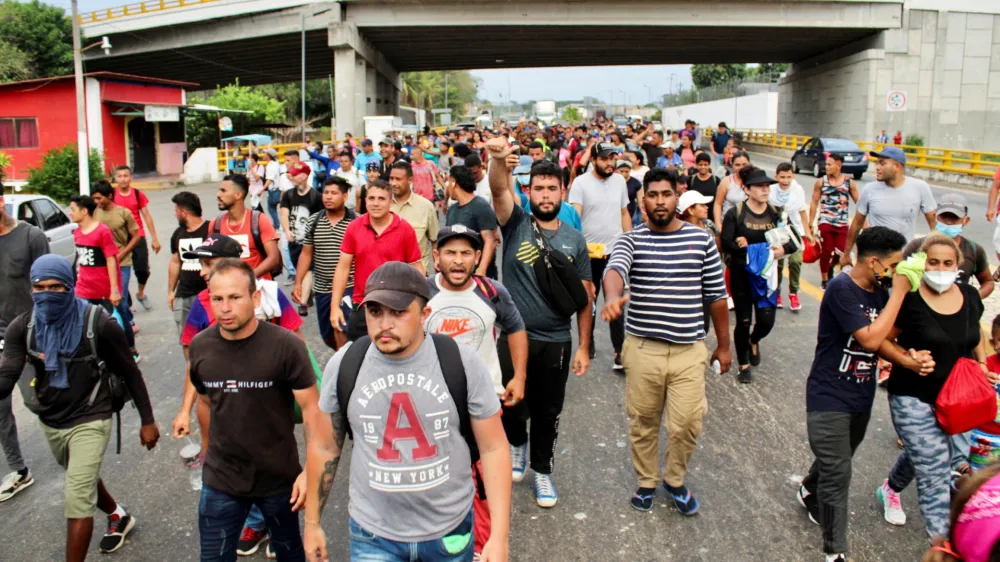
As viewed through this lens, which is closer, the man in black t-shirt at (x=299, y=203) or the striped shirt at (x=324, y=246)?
the striped shirt at (x=324, y=246)

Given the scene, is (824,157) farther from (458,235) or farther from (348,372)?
(348,372)

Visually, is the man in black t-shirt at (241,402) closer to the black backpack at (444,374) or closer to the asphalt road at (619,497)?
the black backpack at (444,374)

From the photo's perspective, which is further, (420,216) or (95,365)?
(420,216)

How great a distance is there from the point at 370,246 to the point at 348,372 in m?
3.10

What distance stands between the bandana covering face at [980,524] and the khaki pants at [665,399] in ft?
8.79

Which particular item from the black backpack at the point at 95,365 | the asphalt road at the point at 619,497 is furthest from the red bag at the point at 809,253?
the black backpack at the point at 95,365

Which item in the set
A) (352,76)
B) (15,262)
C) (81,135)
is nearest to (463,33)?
(352,76)

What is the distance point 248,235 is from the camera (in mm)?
6199

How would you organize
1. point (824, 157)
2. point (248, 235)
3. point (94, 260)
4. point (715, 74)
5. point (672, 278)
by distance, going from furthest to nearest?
1. point (715, 74)
2. point (824, 157)
3. point (94, 260)
4. point (248, 235)
5. point (672, 278)

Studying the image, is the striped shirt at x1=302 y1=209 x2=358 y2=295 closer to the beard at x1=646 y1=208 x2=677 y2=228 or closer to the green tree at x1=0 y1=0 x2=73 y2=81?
the beard at x1=646 y1=208 x2=677 y2=228

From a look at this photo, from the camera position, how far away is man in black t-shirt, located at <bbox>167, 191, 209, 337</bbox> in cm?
621

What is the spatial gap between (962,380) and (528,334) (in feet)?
7.29

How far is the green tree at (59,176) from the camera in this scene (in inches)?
979

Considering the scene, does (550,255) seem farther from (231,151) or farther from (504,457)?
(231,151)
